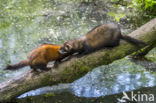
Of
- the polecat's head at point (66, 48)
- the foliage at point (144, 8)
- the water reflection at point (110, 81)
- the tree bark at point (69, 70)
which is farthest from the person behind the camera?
the foliage at point (144, 8)

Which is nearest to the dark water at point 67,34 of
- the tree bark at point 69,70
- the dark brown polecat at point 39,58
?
the tree bark at point 69,70

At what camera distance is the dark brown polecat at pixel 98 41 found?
5.55 m

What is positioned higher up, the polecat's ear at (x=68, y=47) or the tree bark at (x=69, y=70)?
the polecat's ear at (x=68, y=47)

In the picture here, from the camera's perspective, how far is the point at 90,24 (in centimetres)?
1008

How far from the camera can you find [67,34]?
30.5 ft

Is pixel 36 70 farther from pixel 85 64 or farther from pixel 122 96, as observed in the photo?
pixel 122 96

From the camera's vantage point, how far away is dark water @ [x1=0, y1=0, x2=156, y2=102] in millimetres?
6410

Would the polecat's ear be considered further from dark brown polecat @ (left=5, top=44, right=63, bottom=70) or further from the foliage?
the foliage

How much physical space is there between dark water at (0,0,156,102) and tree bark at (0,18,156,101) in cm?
67

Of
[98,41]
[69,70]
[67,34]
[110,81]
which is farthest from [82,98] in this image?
[67,34]

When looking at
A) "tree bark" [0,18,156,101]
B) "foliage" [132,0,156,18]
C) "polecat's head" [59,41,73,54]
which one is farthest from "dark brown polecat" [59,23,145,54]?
"foliage" [132,0,156,18]

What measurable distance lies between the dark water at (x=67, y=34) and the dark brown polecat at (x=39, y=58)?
95cm

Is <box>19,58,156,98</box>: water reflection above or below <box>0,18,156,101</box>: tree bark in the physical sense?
below

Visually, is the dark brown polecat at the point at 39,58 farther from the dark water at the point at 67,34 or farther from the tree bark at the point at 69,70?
the dark water at the point at 67,34
